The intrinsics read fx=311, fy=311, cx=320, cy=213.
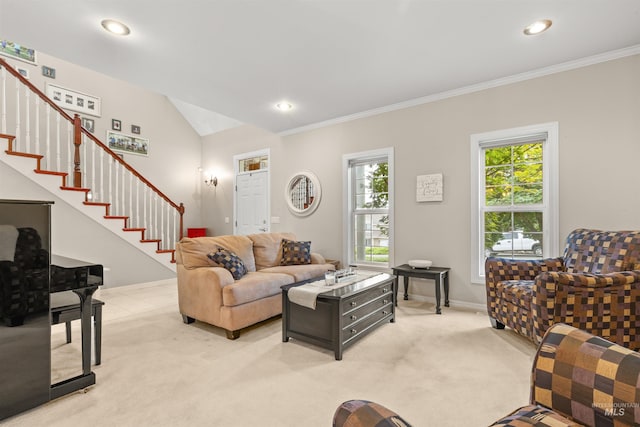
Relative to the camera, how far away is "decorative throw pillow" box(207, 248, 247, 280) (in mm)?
3150

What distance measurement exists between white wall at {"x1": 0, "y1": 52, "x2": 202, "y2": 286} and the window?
3.18 metres

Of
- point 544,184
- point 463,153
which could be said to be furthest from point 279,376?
point 544,184

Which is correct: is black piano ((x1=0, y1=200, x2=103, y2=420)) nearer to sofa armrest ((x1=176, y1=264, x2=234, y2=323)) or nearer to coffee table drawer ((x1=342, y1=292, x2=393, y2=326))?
sofa armrest ((x1=176, y1=264, x2=234, y2=323))

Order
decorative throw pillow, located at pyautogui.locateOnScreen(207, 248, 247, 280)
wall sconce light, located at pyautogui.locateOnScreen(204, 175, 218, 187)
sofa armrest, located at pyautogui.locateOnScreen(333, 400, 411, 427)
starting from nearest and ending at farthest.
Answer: sofa armrest, located at pyautogui.locateOnScreen(333, 400, 411, 427)
decorative throw pillow, located at pyautogui.locateOnScreen(207, 248, 247, 280)
wall sconce light, located at pyautogui.locateOnScreen(204, 175, 218, 187)

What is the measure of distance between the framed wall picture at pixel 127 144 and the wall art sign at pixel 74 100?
0.41m

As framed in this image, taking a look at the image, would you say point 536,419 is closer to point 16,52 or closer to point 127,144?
point 127,144

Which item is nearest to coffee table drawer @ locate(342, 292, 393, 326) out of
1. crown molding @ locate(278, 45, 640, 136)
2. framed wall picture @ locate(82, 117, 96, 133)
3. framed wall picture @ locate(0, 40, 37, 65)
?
crown molding @ locate(278, 45, 640, 136)

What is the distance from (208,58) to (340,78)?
4.52 ft

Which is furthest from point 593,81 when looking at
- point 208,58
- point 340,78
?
point 208,58

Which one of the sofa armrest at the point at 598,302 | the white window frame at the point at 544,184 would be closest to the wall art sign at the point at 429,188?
the white window frame at the point at 544,184

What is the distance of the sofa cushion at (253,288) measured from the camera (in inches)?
110

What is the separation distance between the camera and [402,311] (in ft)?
11.9

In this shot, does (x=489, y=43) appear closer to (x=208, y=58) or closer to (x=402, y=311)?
(x=208, y=58)

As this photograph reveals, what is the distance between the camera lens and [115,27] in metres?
2.52
